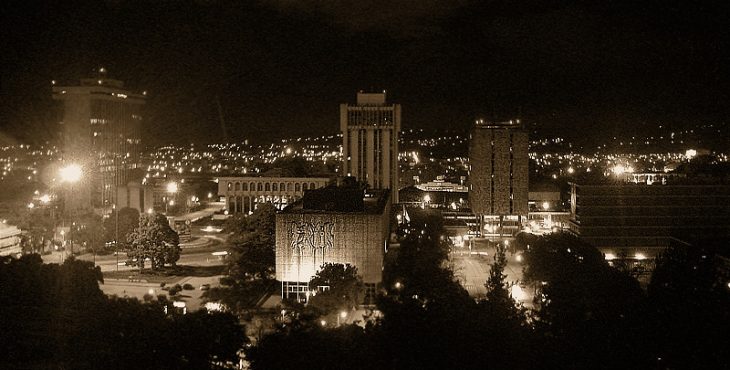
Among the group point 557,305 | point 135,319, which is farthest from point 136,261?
point 557,305

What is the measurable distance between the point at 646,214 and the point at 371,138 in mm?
27049

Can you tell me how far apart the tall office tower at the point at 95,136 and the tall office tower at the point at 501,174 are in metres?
35.0

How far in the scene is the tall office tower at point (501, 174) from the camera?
5472 centimetres

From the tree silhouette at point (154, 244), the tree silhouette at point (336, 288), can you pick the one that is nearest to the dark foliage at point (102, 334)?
the tree silhouette at point (336, 288)

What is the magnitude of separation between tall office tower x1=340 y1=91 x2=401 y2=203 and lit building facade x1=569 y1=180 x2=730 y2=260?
22.6 meters

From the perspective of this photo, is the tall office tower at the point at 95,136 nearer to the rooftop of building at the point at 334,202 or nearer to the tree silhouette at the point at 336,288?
the rooftop of building at the point at 334,202

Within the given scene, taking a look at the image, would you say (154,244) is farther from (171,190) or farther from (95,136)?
(95,136)

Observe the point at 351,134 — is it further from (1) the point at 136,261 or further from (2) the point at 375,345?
(2) the point at 375,345

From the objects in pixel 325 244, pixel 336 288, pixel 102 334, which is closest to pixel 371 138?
pixel 325 244

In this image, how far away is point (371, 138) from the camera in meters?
62.5

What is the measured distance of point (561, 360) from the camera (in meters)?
18.5

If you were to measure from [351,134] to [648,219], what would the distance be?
1131 inches

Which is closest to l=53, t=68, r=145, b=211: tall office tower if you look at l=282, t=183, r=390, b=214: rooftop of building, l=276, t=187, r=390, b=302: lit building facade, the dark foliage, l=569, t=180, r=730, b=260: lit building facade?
l=282, t=183, r=390, b=214: rooftop of building

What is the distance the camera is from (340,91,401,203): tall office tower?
6206 centimetres
